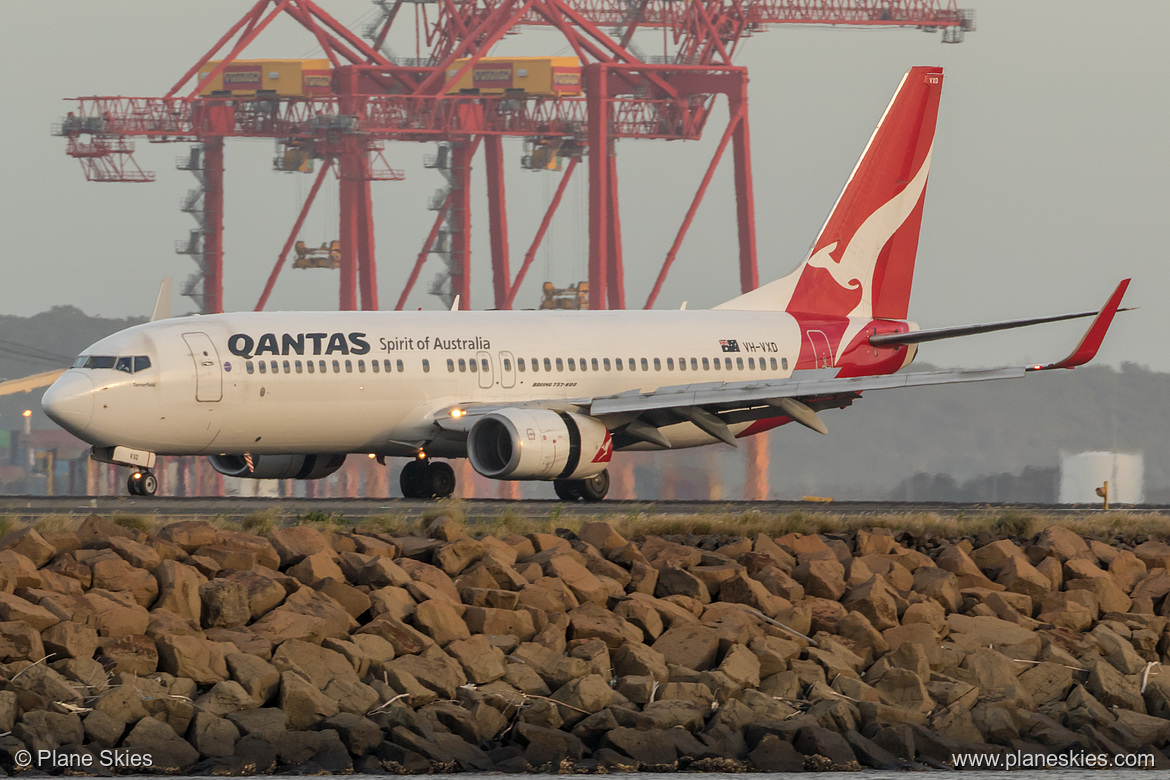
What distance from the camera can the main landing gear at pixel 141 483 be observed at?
28406 mm

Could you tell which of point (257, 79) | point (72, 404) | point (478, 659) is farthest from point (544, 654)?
point (257, 79)

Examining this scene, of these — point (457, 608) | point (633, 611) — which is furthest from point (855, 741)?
point (457, 608)

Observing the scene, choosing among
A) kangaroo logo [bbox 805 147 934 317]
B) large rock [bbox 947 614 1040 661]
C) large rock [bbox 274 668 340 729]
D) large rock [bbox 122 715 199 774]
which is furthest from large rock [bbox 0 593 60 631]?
kangaroo logo [bbox 805 147 934 317]

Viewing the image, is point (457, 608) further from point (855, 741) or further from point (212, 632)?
point (855, 741)

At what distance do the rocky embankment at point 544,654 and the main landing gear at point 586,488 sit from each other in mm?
11613

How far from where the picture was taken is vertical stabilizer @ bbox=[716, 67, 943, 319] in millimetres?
36688

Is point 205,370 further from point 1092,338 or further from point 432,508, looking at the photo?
point 1092,338

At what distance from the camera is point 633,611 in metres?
17.3

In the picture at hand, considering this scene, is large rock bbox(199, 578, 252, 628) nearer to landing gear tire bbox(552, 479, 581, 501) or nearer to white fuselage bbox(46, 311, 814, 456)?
white fuselage bbox(46, 311, 814, 456)

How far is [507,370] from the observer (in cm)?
3175

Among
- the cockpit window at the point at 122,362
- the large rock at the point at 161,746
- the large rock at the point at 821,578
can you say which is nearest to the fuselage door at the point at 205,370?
the cockpit window at the point at 122,362

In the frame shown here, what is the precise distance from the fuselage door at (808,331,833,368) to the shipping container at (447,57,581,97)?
178 ft

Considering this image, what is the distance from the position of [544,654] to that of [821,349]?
1984 cm

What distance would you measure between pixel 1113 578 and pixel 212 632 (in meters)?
9.83
